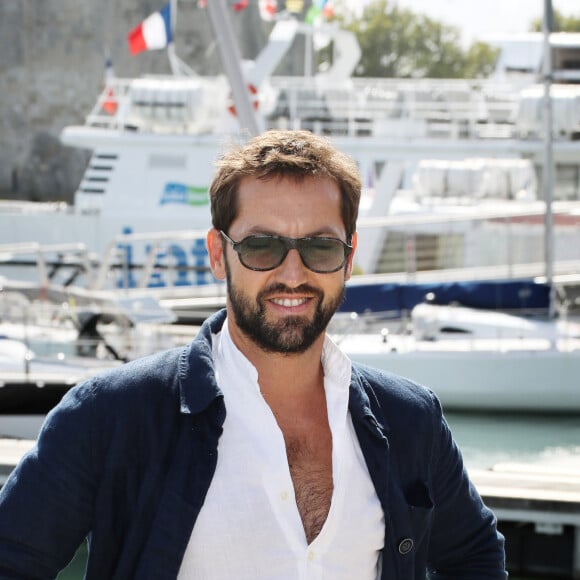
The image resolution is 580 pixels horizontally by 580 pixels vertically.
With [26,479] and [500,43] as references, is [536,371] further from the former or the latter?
[500,43]

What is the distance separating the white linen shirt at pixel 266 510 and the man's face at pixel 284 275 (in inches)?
2.7

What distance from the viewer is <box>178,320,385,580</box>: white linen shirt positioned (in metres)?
1.69

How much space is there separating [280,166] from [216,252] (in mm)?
218

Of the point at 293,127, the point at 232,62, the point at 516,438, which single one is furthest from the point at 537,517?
the point at 293,127

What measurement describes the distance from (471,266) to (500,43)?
298 inches

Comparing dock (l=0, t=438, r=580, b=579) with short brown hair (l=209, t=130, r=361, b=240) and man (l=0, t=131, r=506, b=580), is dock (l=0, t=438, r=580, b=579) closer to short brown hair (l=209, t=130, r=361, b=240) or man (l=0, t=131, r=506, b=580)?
man (l=0, t=131, r=506, b=580)

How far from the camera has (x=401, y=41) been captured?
54656mm

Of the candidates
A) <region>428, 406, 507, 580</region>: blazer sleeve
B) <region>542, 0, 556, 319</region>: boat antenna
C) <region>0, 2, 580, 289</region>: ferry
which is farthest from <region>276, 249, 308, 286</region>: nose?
<region>0, 2, 580, 289</region>: ferry

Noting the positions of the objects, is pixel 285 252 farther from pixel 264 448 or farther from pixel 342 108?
pixel 342 108

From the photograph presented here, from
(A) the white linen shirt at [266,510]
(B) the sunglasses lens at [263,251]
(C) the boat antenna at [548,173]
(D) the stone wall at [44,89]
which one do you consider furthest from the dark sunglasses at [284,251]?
(D) the stone wall at [44,89]

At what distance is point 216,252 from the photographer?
193cm

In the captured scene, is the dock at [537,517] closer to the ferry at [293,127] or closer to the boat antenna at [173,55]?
the boat antenna at [173,55]

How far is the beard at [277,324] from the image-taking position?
1813mm

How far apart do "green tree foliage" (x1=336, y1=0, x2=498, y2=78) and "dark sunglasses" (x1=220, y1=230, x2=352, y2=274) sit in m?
53.5
